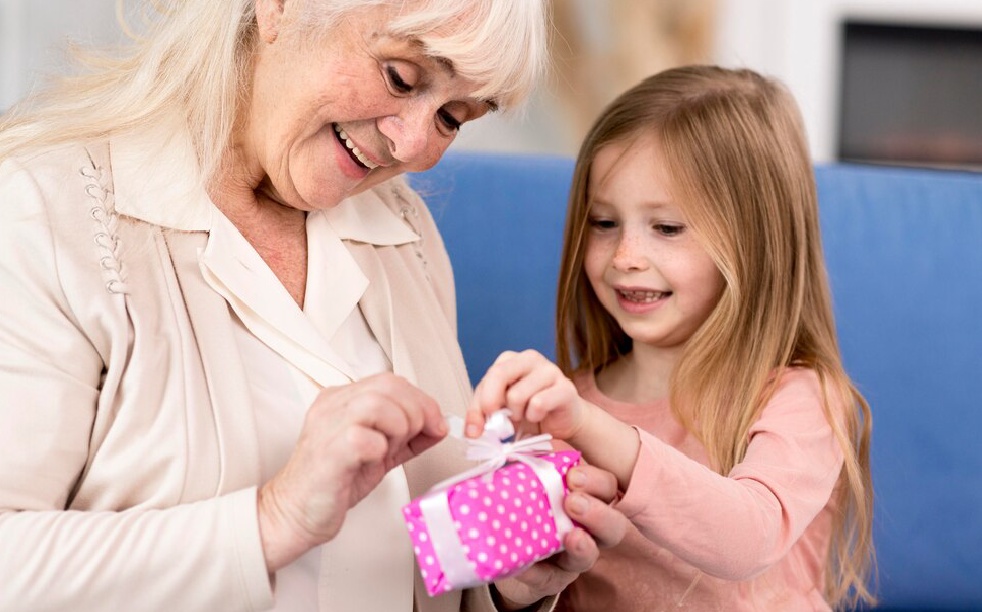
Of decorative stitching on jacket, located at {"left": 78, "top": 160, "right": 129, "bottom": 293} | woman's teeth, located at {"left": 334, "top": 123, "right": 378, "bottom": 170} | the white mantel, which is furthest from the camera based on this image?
the white mantel

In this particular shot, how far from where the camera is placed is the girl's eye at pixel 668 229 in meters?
1.39

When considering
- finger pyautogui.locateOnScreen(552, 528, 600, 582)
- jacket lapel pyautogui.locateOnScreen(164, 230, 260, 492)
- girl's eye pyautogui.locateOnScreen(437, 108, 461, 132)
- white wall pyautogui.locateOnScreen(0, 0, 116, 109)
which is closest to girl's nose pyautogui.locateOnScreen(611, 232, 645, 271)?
girl's eye pyautogui.locateOnScreen(437, 108, 461, 132)

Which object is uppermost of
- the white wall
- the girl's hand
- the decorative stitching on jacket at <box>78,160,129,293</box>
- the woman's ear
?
the white wall

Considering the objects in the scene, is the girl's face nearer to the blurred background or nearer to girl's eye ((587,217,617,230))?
girl's eye ((587,217,617,230))

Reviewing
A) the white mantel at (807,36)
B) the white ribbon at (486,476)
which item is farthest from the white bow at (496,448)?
the white mantel at (807,36)

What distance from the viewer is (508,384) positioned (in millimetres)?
994

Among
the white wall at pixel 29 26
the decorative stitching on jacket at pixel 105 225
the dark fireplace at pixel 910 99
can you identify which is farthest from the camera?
the dark fireplace at pixel 910 99

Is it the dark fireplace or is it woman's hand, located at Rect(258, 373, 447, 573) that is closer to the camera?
woman's hand, located at Rect(258, 373, 447, 573)

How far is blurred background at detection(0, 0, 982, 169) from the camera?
332 cm

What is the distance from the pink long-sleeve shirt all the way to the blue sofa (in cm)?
33

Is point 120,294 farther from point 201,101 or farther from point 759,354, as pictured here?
point 759,354

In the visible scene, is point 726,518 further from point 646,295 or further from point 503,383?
point 646,295

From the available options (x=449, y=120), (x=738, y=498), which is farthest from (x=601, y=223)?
(x=738, y=498)

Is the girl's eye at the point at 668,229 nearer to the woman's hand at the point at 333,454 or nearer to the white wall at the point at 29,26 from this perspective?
the woman's hand at the point at 333,454
